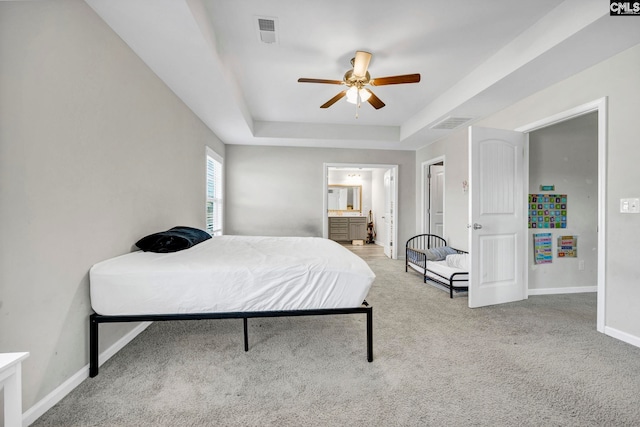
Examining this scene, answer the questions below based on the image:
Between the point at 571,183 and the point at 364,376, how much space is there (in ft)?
11.9

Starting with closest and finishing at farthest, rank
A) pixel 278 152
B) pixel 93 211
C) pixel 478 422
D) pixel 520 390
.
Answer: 1. pixel 478 422
2. pixel 520 390
3. pixel 93 211
4. pixel 278 152

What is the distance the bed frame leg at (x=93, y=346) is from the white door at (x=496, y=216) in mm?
3194

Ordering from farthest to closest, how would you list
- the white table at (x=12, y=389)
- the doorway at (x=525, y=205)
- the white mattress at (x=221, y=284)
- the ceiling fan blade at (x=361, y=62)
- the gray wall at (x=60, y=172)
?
the ceiling fan blade at (x=361, y=62)
the doorway at (x=525, y=205)
the white mattress at (x=221, y=284)
the gray wall at (x=60, y=172)
the white table at (x=12, y=389)

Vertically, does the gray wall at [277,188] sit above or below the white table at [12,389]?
above

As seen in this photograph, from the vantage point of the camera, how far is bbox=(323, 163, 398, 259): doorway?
5.56m

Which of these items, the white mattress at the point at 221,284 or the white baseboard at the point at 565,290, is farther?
the white baseboard at the point at 565,290

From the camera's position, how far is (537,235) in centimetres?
332

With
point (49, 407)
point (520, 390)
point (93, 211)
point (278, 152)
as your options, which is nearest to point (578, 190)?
point (520, 390)

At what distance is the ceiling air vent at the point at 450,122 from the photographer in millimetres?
3711

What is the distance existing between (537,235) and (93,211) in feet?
14.5

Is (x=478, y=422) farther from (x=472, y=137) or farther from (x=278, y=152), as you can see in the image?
(x=278, y=152)

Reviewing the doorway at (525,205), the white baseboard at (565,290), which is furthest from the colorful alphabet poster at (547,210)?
the white baseboard at (565,290)

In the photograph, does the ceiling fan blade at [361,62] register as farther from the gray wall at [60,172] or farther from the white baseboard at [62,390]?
the white baseboard at [62,390]

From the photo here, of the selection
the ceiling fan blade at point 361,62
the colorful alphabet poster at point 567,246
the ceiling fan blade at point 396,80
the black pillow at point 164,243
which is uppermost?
the ceiling fan blade at point 361,62
